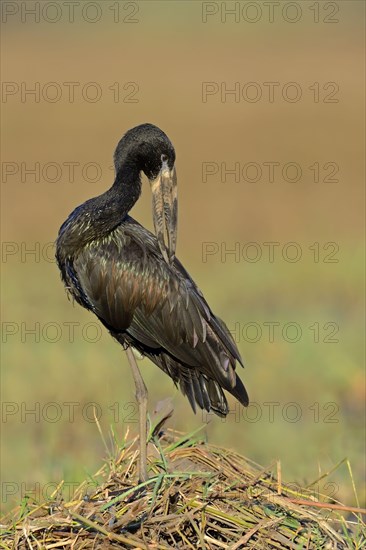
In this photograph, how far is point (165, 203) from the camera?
6.69 meters

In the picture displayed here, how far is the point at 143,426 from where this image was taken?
20.4 feet

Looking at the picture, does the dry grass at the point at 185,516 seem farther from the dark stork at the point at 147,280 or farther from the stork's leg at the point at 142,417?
the dark stork at the point at 147,280

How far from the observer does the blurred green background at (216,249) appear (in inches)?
380

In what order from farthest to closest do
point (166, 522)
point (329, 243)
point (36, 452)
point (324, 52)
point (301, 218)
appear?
1. point (324, 52)
2. point (301, 218)
3. point (329, 243)
4. point (36, 452)
5. point (166, 522)

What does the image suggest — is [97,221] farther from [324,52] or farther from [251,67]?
[324,52]

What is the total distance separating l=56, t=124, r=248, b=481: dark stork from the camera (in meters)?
6.68

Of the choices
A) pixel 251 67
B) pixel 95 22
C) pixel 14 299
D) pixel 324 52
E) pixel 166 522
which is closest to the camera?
pixel 166 522

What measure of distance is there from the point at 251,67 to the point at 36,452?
32.3 m

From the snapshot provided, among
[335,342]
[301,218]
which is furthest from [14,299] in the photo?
[301,218]

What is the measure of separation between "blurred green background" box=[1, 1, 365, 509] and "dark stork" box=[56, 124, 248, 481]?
95 centimetres

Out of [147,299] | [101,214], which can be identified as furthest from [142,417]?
[101,214]

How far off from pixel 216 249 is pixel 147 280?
395 inches

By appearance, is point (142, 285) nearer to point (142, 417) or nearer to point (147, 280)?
point (147, 280)

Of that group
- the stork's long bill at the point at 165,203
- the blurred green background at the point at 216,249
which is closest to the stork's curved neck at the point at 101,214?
the stork's long bill at the point at 165,203
